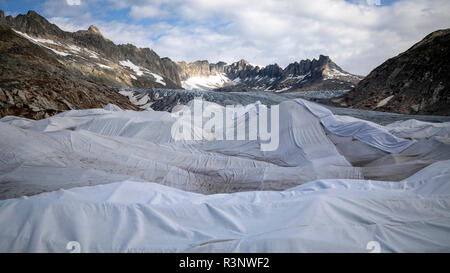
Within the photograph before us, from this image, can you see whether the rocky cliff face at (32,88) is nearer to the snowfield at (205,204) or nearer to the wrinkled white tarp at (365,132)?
the snowfield at (205,204)

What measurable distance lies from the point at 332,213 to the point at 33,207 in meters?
2.76

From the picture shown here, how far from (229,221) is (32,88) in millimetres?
13448

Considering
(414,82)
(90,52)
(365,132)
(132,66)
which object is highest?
(132,66)

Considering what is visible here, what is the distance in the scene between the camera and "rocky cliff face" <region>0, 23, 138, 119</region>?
10629mm

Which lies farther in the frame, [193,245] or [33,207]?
[33,207]

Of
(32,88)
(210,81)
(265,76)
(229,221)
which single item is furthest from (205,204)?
(210,81)

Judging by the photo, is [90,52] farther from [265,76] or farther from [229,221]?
[265,76]

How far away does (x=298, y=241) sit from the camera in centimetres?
191

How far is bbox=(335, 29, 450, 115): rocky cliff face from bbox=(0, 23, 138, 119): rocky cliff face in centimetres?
2172

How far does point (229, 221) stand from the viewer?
7.84ft

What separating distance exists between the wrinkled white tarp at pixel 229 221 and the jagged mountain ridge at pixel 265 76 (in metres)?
71.9

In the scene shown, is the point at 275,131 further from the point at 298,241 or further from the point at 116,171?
the point at 298,241
